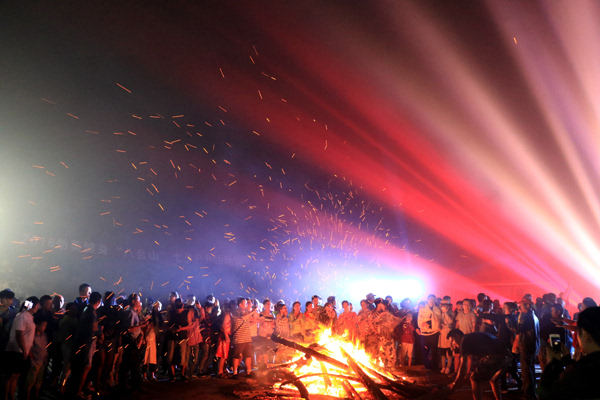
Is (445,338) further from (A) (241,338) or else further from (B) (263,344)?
(A) (241,338)

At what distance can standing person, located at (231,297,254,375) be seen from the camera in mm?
10211

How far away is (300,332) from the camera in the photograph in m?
11.8

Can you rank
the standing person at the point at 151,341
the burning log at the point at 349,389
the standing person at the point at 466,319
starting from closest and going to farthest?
1. the burning log at the point at 349,389
2. the standing person at the point at 151,341
3. the standing person at the point at 466,319

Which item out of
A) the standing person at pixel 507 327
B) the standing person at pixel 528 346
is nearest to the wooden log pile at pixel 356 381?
the standing person at pixel 507 327

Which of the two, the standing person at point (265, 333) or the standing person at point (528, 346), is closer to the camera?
the standing person at point (528, 346)

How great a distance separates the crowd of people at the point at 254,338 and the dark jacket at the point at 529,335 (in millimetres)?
21

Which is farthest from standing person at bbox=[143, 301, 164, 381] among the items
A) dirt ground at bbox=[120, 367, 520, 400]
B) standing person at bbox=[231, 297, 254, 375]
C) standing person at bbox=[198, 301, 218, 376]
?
standing person at bbox=[231, 297, 254, 375]

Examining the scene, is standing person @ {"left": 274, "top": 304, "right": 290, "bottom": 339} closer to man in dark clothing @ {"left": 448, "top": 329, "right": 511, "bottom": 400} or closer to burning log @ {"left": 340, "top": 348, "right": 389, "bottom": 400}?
burning log @ {"left": 340, "top": 348, "right": 389, "bottom": 400}

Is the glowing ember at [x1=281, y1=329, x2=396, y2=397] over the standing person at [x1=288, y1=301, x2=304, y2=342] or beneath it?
beneath

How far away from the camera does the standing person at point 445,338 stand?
11070mm

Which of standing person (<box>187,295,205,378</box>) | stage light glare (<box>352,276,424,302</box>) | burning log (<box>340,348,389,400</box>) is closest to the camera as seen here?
burning log (<box>340,348,389,400</box>)

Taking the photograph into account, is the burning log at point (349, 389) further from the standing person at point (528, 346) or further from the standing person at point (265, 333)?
the standing person at point (265, 333)

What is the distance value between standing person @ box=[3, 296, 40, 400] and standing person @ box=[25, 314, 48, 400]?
56cm

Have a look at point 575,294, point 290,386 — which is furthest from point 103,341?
point 575,294
